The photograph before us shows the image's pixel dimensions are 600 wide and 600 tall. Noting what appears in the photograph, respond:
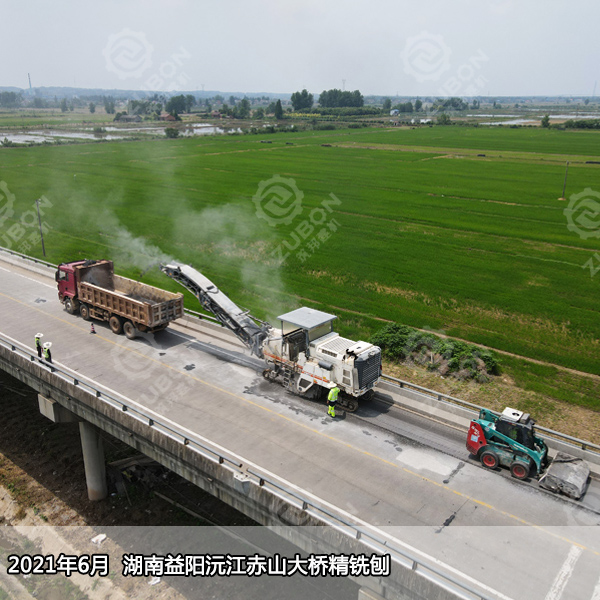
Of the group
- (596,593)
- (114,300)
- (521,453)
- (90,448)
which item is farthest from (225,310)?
(596,593)

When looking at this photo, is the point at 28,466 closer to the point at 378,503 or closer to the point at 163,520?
the point at 163,520

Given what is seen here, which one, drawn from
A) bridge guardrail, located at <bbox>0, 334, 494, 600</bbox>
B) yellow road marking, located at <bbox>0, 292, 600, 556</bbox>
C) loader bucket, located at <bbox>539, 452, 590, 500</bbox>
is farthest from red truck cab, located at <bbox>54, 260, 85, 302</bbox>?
loader bucket, located at <bbox>539, 452, 590, 500</bbox>

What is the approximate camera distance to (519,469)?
17.1 metres

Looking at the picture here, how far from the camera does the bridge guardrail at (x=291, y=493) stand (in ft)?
41.2

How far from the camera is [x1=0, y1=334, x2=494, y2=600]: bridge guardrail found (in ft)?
41.2

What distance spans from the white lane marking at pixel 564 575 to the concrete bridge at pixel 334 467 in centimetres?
3

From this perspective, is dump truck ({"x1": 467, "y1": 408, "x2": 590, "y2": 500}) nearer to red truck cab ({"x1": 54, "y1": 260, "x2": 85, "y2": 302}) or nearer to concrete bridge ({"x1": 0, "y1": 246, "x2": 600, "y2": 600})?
concrete bridge ({"x1": 0, "y1": 246, "x2": 600, "y2": 600})

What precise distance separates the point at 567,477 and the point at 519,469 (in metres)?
1.37

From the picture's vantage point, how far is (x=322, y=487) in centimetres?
1636

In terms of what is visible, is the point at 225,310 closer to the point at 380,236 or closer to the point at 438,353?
the point at 438,353

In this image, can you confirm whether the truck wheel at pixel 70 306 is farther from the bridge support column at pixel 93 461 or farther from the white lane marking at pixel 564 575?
the white lane marking at pixel 564 575

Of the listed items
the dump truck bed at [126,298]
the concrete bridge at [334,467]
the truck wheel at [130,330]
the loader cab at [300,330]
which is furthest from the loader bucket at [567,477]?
the truck wheel at [130,330]

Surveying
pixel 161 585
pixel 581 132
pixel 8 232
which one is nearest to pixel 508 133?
pixel 581 132

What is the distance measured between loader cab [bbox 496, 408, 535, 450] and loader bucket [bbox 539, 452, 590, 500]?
93 centimetres
